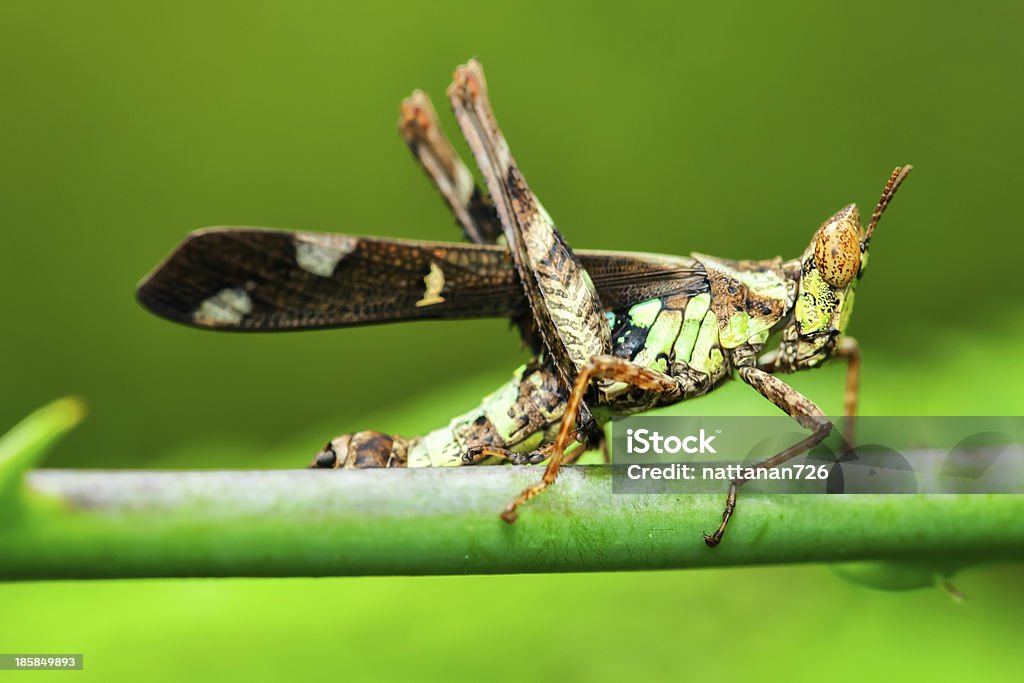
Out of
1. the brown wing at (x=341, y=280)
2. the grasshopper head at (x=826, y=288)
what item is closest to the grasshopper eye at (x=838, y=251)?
the grasshopper head at (x=826, y=288)

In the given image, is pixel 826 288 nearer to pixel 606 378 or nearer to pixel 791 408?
pixel 791 408

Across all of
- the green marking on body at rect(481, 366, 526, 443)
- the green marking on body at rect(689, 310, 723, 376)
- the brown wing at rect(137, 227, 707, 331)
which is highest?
the brown wing at rect(137, 227, 707, 331)

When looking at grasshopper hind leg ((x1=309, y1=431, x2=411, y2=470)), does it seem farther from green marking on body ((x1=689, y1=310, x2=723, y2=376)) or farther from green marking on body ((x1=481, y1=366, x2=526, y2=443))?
green marking on body ((x1=689, y1=310, x2=723, y2=376))

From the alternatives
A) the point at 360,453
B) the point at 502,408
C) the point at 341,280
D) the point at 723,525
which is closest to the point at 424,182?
the point at 341,280

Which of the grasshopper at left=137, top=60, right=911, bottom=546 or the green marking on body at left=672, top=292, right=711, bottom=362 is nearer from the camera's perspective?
the grasshopper at left=137, top=60, right=911, bottom=546

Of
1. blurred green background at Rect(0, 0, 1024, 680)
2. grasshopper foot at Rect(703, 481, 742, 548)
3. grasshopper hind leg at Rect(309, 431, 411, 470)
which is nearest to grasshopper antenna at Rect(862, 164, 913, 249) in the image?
blurred green background at Rect(0, 0, 1024, 680)

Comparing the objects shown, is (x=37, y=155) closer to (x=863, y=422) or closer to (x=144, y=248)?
(x=144, y=248)

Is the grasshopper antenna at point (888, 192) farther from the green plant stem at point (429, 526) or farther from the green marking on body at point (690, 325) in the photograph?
the green plant stem at point (429, 526)
